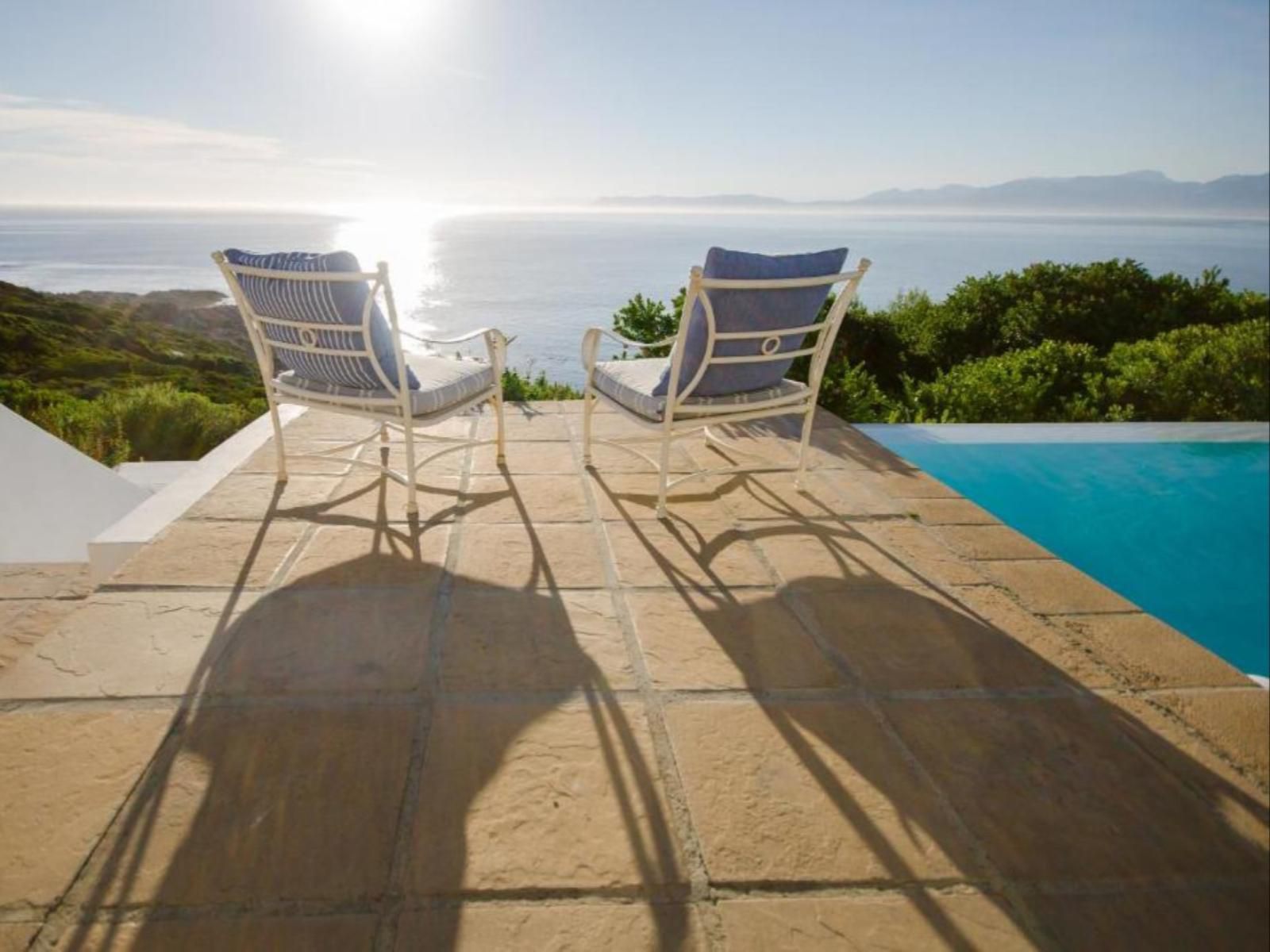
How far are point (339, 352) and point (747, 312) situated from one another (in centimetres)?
147

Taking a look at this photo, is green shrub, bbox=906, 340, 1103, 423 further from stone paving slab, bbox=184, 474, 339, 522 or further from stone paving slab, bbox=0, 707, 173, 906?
stone paving slab, bbox=0, 707, 173, 906

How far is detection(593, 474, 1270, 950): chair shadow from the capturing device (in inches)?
43.3

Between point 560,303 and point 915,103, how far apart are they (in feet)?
60.9

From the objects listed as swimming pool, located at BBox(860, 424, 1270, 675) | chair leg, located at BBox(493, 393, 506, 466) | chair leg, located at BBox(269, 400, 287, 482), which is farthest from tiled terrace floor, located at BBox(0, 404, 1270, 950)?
swimming pool, located at BBox(860, 424, 1270, 675)

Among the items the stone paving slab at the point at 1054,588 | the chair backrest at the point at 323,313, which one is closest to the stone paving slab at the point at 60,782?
the chair backrest at the point at 323,313

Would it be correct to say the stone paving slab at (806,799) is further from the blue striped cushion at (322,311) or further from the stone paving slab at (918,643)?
the blue striped cushion at (322,311)

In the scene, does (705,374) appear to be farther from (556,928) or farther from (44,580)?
(44,580)

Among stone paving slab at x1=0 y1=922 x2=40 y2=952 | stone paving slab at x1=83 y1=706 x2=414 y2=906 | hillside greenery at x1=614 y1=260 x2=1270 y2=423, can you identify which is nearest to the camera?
stone paving slab at x1=0 y1=922 x2=40 y2=952

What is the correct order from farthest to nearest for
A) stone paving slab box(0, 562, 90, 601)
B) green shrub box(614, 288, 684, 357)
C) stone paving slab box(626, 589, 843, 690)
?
green shrub box(614, 288, 684, 357)
stone paving slab box(0, 562, 90, 601)
stone paving slab box(626, 589, 843, 690)

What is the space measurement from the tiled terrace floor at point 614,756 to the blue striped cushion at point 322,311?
65cm

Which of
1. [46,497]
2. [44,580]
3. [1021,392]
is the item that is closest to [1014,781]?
[44,580]

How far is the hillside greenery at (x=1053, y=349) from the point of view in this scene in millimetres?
6523

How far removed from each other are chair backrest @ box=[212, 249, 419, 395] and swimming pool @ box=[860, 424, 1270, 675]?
3335 millimetres

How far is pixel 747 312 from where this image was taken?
2.46 meters
